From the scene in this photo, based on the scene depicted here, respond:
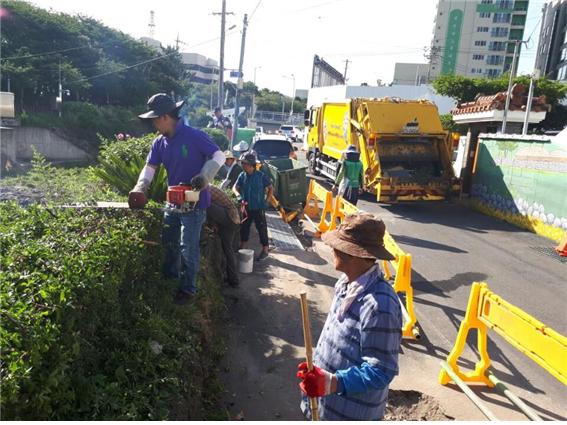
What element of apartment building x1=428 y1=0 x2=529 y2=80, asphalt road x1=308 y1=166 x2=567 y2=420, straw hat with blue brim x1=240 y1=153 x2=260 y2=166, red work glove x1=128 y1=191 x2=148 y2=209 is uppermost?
apartment building x1=428 y1=0 x2=529 y2=80

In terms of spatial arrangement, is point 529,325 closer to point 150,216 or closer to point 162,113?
point 150,216

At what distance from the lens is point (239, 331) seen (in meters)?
5.16

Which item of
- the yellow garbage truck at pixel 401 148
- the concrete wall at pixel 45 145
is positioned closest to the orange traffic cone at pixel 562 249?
the yellow garbage truck at pixel 401 148

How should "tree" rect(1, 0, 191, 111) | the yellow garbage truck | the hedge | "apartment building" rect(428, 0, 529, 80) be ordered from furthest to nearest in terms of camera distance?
"apartment building" rect(428, 0, 529, 80) < "tree" rect(1, 0, 191, 111) < the yellow garbage truck < the hedge

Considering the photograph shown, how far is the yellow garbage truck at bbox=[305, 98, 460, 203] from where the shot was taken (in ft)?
39.9

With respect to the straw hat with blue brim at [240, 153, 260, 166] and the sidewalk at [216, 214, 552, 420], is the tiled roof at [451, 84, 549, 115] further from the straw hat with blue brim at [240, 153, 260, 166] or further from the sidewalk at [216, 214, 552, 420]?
the sidewalk at [216, 214, 552, 420]

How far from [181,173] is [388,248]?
3.21 metres

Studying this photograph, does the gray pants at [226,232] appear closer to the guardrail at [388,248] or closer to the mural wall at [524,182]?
the guardrail at [388,248]

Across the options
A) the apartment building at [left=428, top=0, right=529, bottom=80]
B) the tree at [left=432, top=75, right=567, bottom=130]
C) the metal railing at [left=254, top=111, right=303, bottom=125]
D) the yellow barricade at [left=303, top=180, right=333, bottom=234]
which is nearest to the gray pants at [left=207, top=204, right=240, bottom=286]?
the yellow barricade at [left=303, top=180, right=333, bottom=234]

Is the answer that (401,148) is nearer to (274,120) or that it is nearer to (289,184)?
(289,184)

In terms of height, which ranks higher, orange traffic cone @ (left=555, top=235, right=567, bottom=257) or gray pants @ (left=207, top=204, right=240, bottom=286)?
gray pants @ (left=207, top=204, right=240, bottom=286)

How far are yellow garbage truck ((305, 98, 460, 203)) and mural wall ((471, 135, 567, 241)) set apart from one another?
1.13 meters

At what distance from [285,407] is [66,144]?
23.0m

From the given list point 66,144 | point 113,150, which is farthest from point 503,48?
point 113,150
